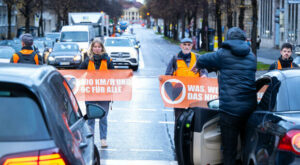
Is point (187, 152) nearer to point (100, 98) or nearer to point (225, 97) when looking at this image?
point (225, 97)

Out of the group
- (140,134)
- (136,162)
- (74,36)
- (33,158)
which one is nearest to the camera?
(33,158)

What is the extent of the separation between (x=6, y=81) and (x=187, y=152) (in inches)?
152

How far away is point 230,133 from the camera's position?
6109 millimetres

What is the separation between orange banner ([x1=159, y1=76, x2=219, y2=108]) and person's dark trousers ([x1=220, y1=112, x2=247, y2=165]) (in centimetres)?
330

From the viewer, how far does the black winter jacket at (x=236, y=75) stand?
6.09 meters

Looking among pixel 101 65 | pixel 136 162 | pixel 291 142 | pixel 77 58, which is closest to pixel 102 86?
pixel 101 65

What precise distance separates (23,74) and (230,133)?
295 cm

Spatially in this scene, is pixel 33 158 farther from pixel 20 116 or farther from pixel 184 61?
pixel 184 61

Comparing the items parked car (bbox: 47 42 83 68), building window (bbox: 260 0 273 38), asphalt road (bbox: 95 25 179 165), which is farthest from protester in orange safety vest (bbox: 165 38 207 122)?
building window (bbox: 260 0 273 38)

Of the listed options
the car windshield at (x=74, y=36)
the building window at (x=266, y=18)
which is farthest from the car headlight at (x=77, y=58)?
the building window at (x=266, y=18)

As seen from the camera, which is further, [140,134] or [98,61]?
[140,134]

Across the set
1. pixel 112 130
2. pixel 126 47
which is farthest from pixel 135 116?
pixel 126 47

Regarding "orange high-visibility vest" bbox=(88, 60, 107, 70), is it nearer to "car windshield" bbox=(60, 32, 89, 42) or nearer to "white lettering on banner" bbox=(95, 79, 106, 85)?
"white lettering on banner" bbox=(95, 79, 106, 85)

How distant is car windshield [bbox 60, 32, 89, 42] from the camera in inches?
1428
